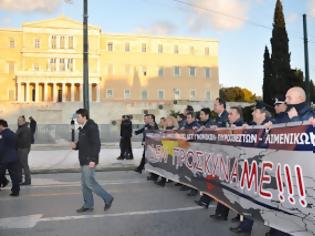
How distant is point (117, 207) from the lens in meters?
8.56

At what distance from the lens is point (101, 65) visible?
89.6 metres

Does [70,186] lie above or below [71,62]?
below


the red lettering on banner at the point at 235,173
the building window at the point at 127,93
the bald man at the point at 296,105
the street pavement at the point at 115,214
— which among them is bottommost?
the street pavement at the point at 115,214

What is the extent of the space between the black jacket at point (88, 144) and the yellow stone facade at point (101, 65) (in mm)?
76024

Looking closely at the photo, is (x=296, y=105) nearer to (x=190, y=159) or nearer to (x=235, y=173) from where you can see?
(x=235, y=173)

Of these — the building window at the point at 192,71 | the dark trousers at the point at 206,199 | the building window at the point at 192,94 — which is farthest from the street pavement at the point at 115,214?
the building window at the point at 192,71

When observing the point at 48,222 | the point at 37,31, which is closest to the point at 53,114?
the point at 37,31

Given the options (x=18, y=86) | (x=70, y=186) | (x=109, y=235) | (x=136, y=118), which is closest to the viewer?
(x=109, y=235)

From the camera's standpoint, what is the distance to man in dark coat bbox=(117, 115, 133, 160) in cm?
1786

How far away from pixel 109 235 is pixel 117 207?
6.85 ft

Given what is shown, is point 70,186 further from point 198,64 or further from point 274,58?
point 198,64

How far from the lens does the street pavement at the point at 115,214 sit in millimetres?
6754

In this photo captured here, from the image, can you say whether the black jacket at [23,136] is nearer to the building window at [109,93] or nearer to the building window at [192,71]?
the building window at [109,93]

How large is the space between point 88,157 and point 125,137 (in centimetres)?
986
